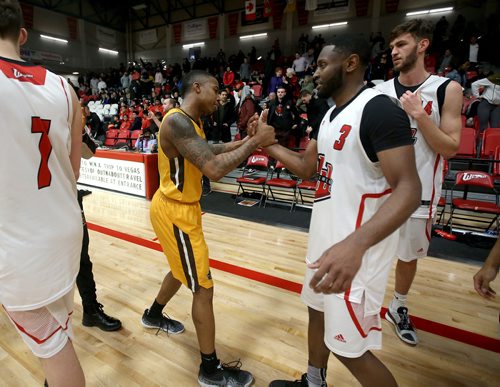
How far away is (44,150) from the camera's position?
110 centimetres

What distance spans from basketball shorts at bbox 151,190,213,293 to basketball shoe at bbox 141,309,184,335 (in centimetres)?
70

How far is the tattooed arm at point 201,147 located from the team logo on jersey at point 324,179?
411 mm

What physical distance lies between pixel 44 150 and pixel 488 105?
769cm

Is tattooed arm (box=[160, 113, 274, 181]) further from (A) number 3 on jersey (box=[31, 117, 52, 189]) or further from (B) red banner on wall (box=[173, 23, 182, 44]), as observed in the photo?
(B) red banner on wall (box=[173, 23, 182, 44])

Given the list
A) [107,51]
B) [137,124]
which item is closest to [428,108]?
[137,124]

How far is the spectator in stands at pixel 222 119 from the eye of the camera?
7645 millimetres

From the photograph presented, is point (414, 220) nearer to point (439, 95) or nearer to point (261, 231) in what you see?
point (439, 95)

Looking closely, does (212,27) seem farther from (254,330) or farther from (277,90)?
(254,330)

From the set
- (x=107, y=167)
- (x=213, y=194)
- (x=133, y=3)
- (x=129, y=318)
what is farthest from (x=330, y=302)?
(x=133, y=3)

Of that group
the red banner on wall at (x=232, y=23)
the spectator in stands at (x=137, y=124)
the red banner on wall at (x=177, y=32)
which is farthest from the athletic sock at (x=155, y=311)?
the red banner on wall at (x=177, y=32)

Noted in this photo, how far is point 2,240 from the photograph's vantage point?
1074 millimetres

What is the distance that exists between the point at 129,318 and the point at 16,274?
1587mm

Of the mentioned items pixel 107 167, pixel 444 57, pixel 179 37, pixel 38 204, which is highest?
pixel 179 37

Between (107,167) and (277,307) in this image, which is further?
(107,167)
